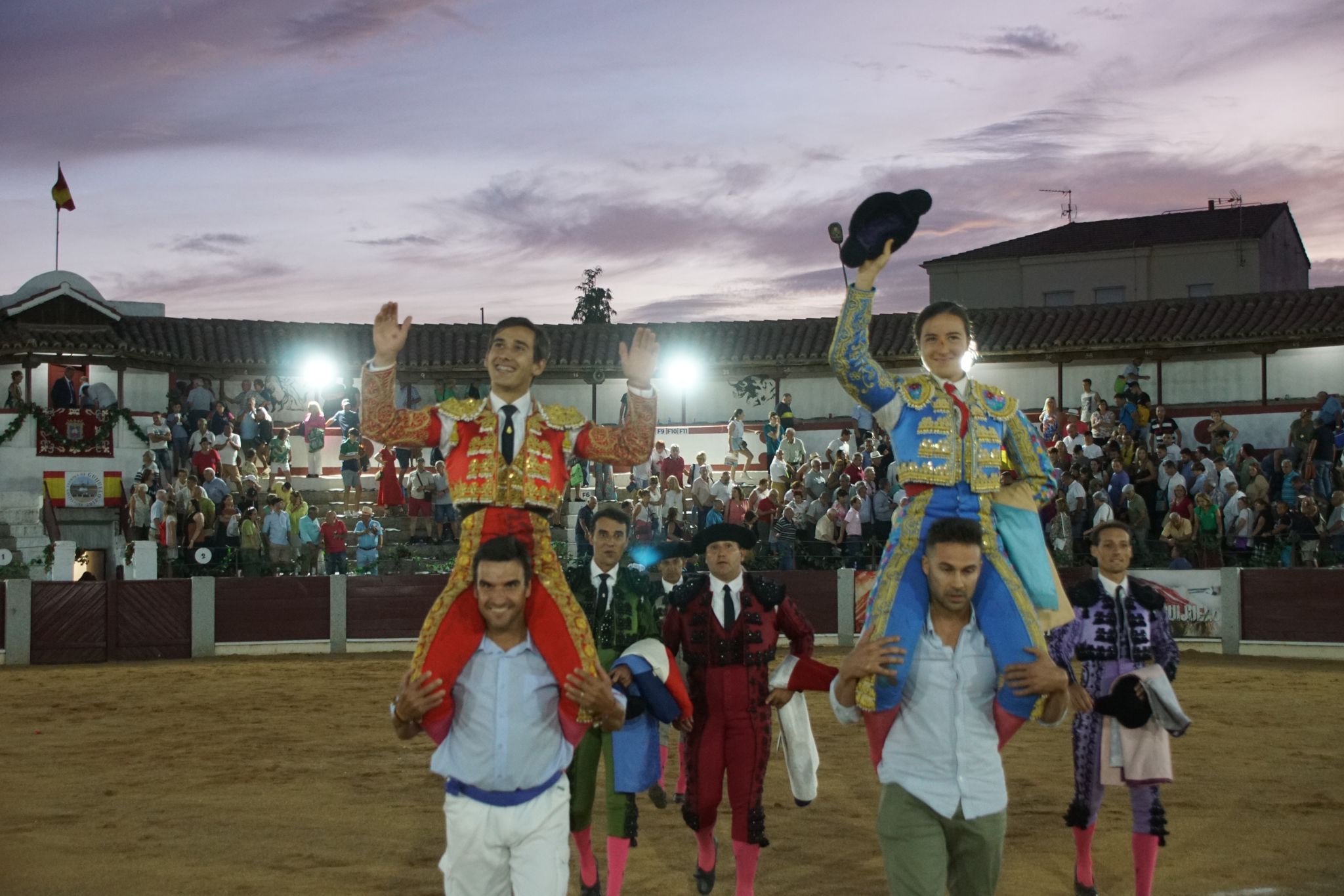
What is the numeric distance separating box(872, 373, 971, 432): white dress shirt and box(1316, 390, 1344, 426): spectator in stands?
1453 centimetres

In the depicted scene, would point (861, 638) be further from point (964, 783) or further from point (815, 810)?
point (815, 810)

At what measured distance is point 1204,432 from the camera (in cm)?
2150

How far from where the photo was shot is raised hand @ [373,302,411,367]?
4.73 m

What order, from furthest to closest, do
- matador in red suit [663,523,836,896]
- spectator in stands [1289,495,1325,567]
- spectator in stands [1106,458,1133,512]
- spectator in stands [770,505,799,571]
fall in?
spectator in stands [770,505,799,571]
spectator in stands [1106,458,1133,512]
spectator in stands [1289,495,1325,567]
matador in red suit [663,523,836,896]

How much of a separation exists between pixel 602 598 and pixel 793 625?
855 millimetres

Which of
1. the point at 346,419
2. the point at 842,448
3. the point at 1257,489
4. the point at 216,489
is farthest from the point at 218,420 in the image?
the point at 1257,489

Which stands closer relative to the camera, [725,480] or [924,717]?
[924,717]

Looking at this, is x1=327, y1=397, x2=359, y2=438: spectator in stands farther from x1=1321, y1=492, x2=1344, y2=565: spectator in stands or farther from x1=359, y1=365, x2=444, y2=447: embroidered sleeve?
x1=359, y1=365, x2=444, y2=447: embroidered sleeve

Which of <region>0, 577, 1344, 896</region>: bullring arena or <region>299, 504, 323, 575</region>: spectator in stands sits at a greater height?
<region>299, 504, 323, 575</region>: spectator in stands

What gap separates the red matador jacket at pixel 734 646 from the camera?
19.4ft

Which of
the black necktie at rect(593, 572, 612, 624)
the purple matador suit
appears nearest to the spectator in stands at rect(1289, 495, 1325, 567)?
the purple matador suit

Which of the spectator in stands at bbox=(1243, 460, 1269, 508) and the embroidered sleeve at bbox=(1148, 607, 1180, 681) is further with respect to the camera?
the spectator in stands at bbox=(1243, 460, 1269, 508)

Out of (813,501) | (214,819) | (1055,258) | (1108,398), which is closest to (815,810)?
(214,819)

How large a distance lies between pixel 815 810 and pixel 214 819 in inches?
127
